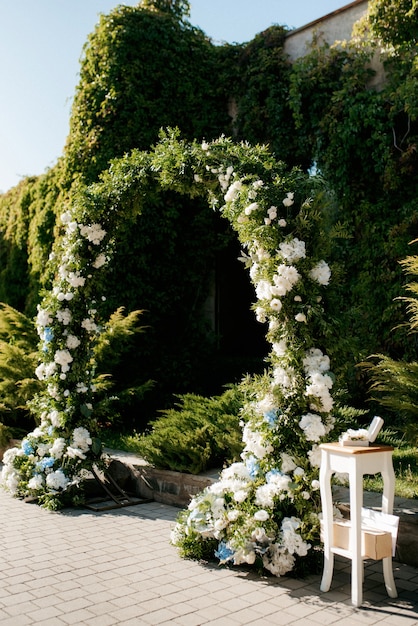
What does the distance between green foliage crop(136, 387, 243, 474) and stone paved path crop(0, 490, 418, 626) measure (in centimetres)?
90

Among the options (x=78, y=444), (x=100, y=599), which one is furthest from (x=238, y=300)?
(x=100, y=599)

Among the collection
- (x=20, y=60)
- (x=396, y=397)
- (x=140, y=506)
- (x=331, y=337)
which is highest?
(x=20, y=60)

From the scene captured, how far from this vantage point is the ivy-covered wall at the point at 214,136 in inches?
323

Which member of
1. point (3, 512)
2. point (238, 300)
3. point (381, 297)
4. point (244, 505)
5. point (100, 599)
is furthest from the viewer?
point (238, 300)

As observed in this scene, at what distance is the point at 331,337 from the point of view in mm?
4785

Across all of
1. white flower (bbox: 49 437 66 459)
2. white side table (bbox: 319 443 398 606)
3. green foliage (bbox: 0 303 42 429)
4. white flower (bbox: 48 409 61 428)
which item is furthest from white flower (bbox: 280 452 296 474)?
green foliage (bbox: 0 303 42 429)

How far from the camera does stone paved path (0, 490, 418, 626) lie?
380cm

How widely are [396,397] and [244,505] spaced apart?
1534 millimetres

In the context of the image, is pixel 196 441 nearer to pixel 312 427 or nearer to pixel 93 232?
pixel 312 427

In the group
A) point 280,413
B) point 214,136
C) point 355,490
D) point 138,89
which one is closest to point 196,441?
point 280,413

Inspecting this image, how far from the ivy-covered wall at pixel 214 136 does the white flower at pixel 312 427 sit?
12.4ft

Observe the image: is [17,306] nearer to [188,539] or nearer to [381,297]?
[381,297]

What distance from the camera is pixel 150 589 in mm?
4250

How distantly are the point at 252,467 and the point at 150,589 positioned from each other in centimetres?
111
